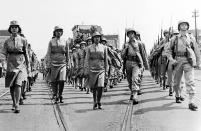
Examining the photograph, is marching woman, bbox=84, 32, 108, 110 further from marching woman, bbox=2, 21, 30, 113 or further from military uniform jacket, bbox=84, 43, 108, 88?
marching woman, bbox=2, 21, 30, 113

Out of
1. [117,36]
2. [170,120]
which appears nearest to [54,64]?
[170,120]

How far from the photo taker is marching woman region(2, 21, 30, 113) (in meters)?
10.1

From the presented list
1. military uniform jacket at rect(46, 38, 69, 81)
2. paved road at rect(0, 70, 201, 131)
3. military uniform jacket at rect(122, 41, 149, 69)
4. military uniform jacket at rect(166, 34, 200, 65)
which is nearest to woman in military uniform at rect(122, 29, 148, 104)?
military uniform jacket at rect(122, 41, 149, 69)

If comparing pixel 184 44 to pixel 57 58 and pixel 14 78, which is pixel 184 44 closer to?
pixel 57 58

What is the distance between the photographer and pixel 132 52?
1174cm

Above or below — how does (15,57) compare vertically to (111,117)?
above

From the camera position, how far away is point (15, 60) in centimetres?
1027

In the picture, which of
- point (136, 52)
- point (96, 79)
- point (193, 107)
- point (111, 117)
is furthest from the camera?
point (136, 52)

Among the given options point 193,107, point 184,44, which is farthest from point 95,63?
point 193,107

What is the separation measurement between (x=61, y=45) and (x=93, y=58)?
1419 mm

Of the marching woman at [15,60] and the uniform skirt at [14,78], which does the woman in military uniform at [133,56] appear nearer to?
the marching woman at [15,60]

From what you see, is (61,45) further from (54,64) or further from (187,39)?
(187,39)

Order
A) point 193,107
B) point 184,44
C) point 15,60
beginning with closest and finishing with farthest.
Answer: point 193,107 < point 15,60 < point 184,44

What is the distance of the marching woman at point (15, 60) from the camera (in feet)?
33.3
